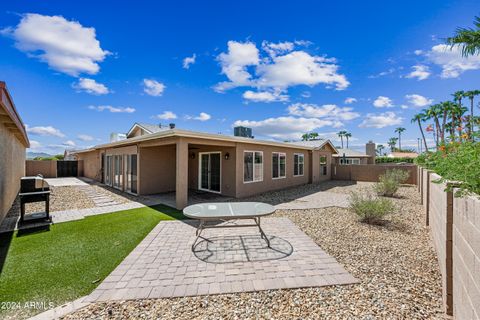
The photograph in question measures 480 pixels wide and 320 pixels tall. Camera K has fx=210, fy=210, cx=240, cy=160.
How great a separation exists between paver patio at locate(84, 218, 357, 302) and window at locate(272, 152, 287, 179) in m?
7.09

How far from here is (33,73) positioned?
9477mm

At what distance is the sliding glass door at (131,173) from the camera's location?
1033 cm

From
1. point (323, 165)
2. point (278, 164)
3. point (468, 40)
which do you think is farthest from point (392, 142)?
point (468, 40)

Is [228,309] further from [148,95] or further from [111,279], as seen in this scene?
[148,95]

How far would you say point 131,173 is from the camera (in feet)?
34.8

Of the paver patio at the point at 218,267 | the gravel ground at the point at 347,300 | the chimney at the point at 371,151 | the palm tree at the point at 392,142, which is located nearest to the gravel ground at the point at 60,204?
the paver patio at the point at 218,267

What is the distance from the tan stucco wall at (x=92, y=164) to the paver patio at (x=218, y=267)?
13809 mm

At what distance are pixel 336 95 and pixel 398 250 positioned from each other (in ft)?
48.5

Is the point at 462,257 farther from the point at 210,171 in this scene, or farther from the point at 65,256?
the point at 210,171

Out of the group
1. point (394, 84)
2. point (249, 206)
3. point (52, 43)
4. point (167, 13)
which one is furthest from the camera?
point (394, 84)

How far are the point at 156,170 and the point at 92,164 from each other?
11.3 meters

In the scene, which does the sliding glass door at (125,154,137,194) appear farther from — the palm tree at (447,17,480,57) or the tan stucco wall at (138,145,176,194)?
the palm tree at (447,17,480,57)

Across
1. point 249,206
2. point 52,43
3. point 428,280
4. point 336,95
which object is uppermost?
point 336,95

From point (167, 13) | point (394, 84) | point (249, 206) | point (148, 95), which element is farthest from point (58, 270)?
point (394, 84)
